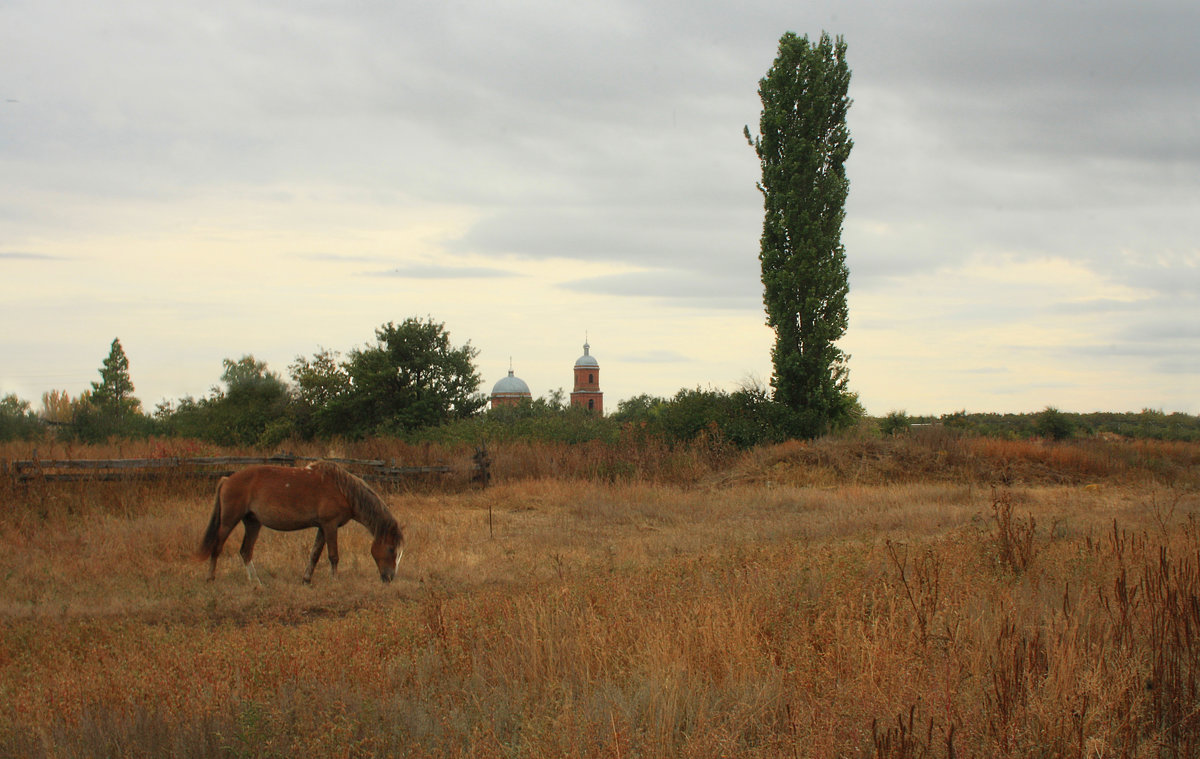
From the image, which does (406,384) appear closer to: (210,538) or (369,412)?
(369,412)

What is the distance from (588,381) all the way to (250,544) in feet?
333

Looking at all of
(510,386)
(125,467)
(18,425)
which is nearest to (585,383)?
(510,386)

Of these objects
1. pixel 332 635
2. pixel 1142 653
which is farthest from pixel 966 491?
pixel 332 635

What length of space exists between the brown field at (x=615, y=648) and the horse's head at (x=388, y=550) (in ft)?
0.93

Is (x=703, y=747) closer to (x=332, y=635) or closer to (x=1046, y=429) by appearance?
(x=332, y=635)

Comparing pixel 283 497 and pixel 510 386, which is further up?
pixel 510 386

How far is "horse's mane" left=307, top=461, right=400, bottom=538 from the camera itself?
9.73 metres

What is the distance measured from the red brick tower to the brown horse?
97259 mm

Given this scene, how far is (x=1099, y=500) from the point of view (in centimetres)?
1686

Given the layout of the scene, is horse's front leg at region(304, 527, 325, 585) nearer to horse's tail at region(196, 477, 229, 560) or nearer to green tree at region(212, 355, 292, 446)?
horse's tail at region(196, 477, 229, 560)

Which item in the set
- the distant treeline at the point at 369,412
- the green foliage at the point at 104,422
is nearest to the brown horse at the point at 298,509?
the distant treeline at the point at 369,412

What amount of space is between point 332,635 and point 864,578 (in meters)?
4.26

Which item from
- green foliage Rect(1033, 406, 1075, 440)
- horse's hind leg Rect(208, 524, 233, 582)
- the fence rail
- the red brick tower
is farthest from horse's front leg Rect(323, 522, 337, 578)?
the red brick tower

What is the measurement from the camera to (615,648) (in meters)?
5.12
